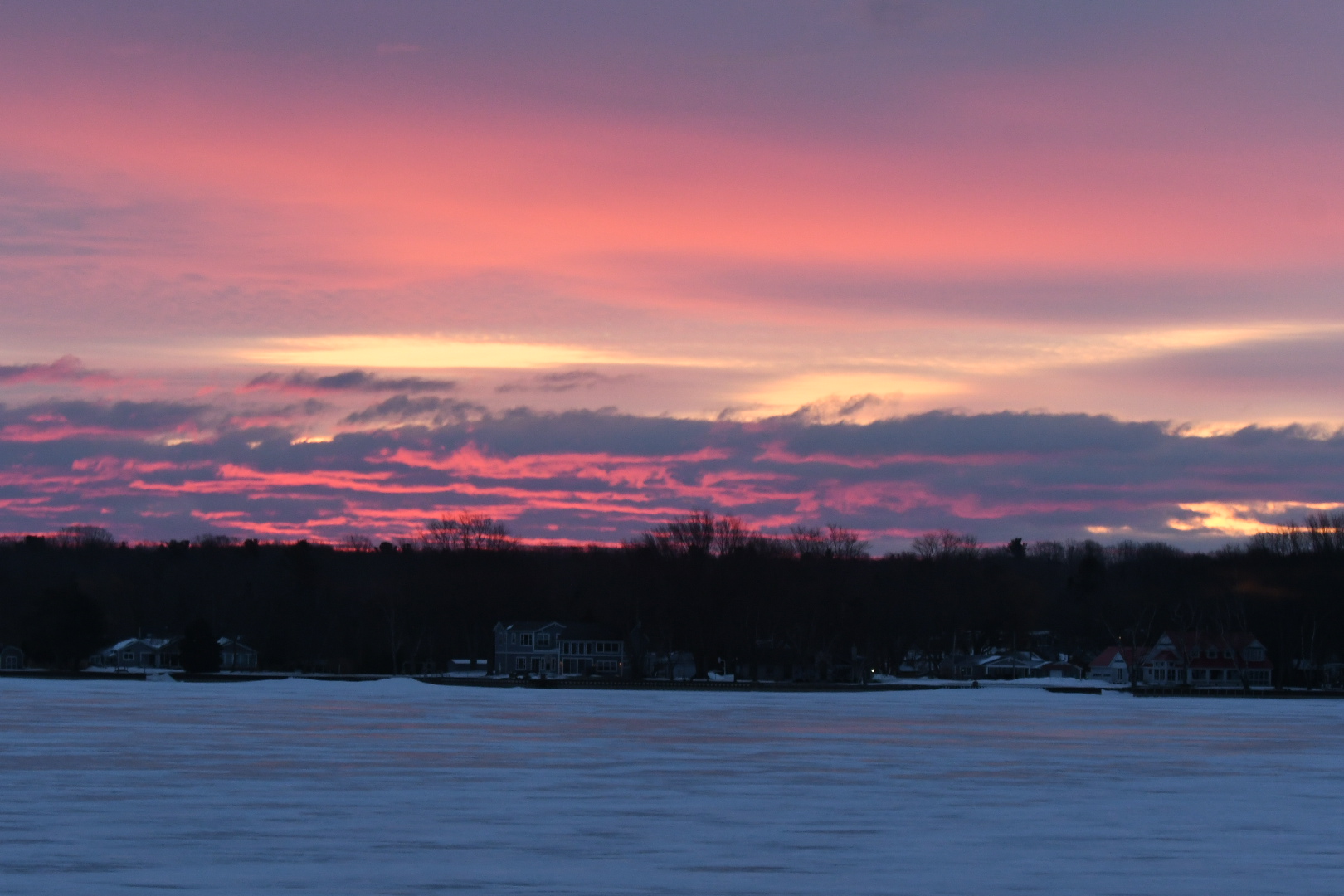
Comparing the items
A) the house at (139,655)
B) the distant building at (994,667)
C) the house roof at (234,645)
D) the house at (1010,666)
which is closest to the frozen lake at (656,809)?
the distant building at (994,667)

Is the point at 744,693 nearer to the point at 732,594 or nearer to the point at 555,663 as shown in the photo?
the point at 732,594

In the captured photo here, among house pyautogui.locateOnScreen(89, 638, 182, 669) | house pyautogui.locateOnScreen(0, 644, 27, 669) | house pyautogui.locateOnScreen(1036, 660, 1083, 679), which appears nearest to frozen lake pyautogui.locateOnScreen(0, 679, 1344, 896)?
house pyautogui.locateOnScreen(1036, 660, 1083, 679)

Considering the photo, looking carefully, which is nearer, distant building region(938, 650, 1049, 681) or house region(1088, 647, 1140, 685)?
house region(1088, 647, 1140, 685)

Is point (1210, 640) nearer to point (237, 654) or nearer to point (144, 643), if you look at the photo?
point (237, 654)

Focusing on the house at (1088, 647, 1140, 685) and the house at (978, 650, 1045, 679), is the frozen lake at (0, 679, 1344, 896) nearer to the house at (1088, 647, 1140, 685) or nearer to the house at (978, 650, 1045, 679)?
the house at (1088, 647, 1140, 685)

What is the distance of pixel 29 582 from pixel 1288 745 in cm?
14482

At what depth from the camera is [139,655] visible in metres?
155

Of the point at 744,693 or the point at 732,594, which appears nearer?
the point at 744,693

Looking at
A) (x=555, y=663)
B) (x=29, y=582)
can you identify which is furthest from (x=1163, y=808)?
(x=29, y=582)

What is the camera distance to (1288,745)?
40438 mm

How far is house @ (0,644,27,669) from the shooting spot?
484ft

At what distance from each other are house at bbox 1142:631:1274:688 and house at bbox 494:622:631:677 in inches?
1711

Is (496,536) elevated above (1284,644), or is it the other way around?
(496,536)

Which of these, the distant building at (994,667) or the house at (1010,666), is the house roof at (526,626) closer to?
the distant building at (994,667)
